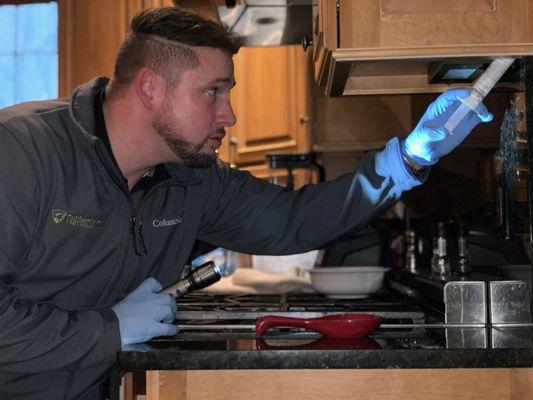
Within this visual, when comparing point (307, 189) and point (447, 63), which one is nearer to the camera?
point (447, 63)

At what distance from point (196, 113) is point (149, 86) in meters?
0.11

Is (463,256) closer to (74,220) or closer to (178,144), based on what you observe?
(178,144)

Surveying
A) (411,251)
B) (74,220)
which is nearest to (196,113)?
(74,220)

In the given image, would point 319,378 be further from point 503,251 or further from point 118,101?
point 118,101

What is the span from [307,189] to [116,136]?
1.46 feet

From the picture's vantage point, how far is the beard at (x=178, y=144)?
1513mm

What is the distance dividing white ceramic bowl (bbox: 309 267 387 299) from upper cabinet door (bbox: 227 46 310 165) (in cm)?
163

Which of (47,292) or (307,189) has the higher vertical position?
(307,189)

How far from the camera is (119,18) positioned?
3.08m

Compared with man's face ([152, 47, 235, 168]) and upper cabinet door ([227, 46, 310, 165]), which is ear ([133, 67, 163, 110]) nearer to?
man's face ([152, 47, 235, 168])

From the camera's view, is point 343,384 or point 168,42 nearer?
point 343,384

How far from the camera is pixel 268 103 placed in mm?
3703

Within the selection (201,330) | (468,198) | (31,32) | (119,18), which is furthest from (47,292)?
(31,32)

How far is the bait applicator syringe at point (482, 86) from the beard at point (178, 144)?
0.50 meters
